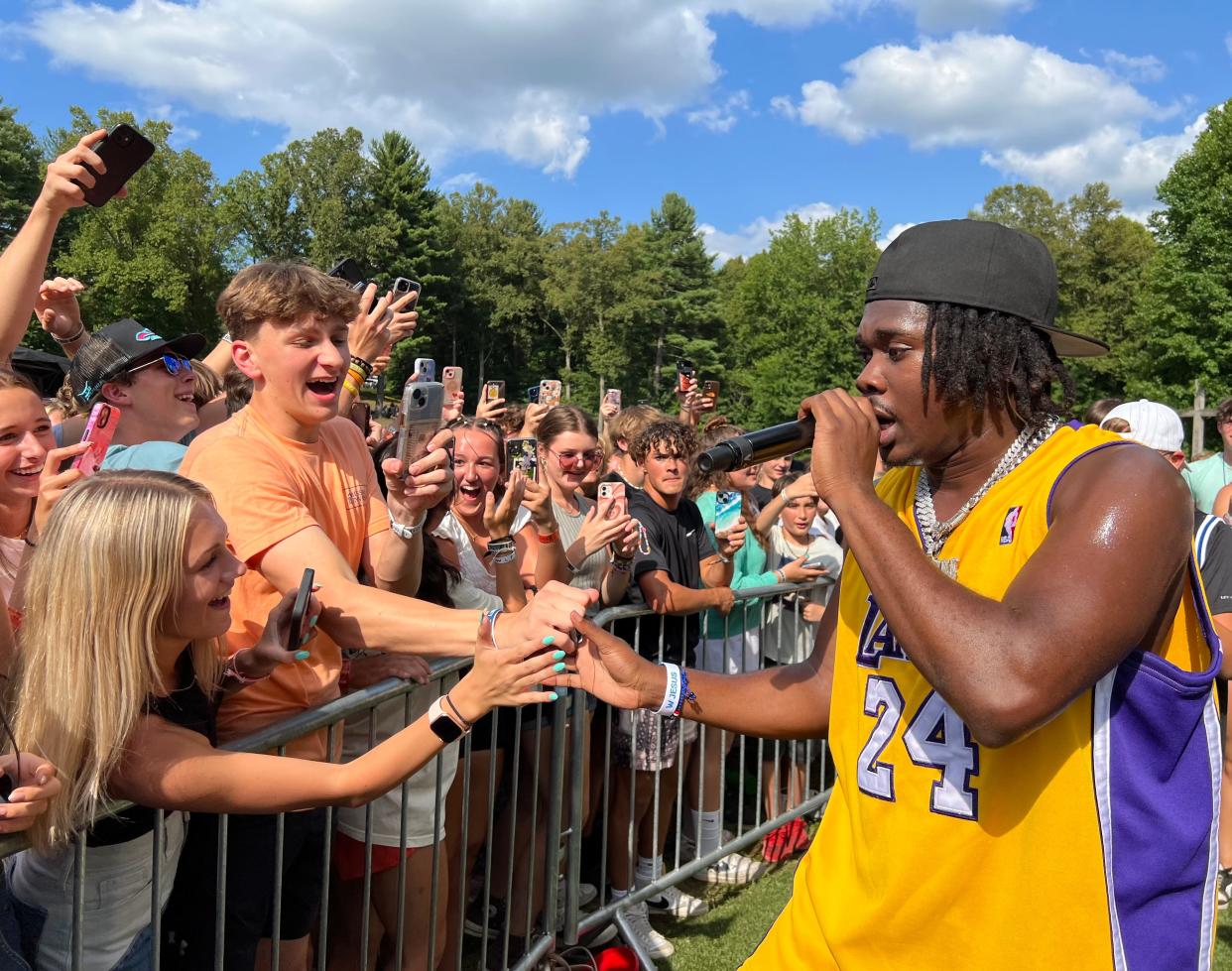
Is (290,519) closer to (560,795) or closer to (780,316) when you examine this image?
(560,795)

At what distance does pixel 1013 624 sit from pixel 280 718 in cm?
207

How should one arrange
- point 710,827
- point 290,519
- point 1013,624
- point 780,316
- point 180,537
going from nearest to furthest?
1. point 1013,624
2. point 180,537
3. point 290,519
4. point 710,827
5. point 780,316

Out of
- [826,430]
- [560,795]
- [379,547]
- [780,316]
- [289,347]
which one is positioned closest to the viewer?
[826,430]

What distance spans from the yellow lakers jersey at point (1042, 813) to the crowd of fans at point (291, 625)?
785 millimetres

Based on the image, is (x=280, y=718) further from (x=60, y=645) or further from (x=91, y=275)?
(x=91, y=275)

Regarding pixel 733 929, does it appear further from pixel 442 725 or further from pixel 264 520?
pixel 264 520

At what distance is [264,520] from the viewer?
2.69 m

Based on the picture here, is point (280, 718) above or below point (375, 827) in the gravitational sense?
above

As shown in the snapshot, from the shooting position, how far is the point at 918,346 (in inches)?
77.0

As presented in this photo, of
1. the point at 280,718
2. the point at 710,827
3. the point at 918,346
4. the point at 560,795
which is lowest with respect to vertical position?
the point at 710,827

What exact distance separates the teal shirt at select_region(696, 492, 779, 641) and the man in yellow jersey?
10.8 feet

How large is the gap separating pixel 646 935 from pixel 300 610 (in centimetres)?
306

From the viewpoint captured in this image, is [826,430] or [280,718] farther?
[280,718]

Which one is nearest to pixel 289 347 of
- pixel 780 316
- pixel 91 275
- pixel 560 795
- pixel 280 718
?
pixel 280 718
